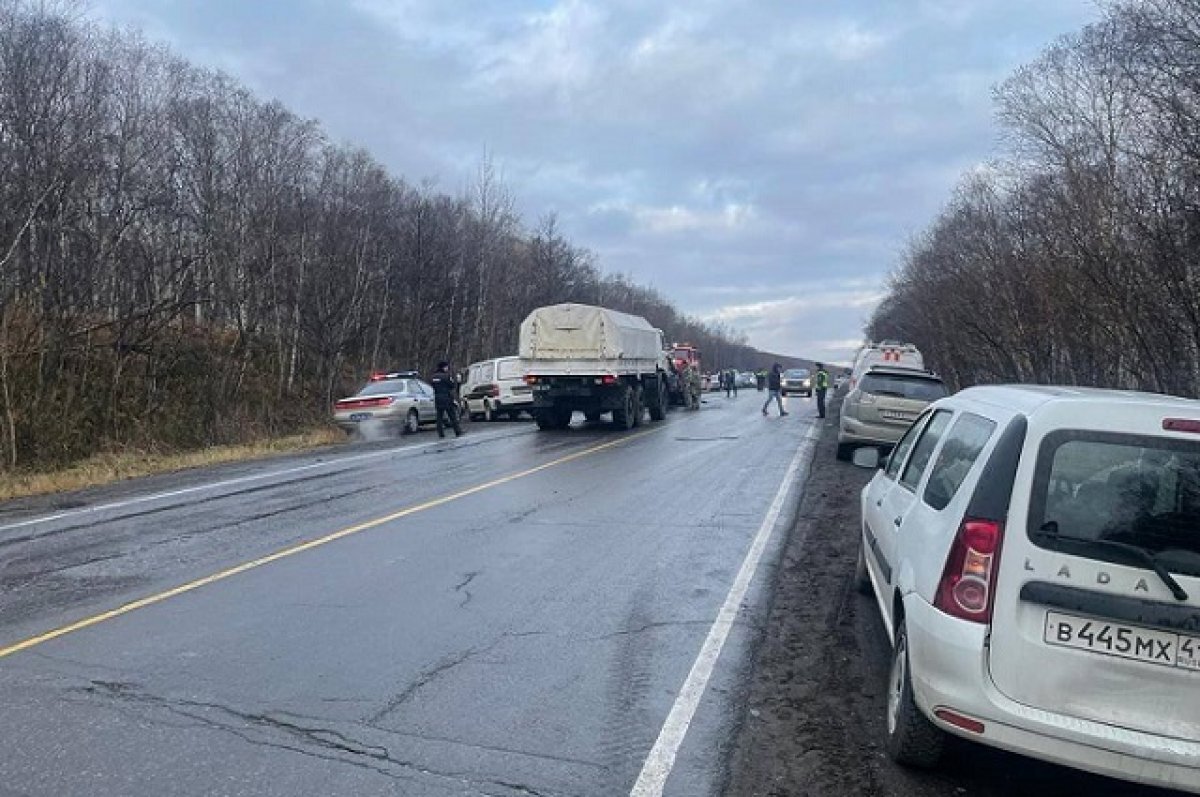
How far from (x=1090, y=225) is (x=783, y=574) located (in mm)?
12155

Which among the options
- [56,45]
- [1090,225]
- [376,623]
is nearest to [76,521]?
[376,623]

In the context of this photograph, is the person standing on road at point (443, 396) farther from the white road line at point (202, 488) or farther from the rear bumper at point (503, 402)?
the rear bumper at point (503, 402)

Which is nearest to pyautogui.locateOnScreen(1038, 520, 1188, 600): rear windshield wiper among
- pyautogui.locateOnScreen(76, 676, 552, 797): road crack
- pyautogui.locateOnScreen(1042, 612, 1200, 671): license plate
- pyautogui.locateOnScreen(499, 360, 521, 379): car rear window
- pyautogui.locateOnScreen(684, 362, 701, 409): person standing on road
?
pyautogui.locateOnScreen(1042, 612, 1200, 671): license plate

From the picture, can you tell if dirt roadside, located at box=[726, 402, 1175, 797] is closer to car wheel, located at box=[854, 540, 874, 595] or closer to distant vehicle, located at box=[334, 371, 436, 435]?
car wheel, located at box=[854, 540, 874, 595]

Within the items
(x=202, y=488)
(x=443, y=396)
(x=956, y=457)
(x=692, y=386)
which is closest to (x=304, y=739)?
(x=956, y=457)

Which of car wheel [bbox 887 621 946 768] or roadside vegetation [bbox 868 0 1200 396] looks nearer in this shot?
car wheel [bbox 887 621 946 768]

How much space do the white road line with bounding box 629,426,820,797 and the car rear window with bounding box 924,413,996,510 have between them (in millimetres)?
1638

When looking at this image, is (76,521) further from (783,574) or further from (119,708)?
(783,574)

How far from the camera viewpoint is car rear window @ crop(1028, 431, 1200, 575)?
394cm

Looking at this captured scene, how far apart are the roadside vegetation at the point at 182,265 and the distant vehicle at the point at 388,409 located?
226cm

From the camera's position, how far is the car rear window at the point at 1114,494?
3938mm

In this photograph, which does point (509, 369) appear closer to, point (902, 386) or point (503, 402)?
point (503, 402)

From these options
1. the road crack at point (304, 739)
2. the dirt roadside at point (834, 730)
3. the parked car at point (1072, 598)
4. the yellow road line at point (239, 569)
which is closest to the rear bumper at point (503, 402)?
the yellow road line at point (239, 569)

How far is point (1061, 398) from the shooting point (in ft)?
14.0
